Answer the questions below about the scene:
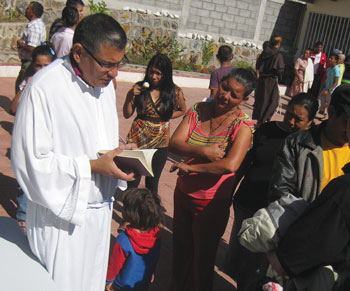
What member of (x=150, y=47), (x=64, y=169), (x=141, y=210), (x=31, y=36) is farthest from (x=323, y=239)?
(x=150, y=47)

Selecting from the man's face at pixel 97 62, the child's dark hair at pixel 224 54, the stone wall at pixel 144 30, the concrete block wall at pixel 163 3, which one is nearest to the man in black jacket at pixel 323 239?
the man's face at pixel 97 62

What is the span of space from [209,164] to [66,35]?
380 centimetres

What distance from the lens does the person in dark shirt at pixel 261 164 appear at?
3.86m

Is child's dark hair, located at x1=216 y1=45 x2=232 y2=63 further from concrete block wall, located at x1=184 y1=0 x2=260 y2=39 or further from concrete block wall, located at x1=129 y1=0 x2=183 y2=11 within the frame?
concrete block wall, located at x1=184 y1=0 x2=260 y2=39

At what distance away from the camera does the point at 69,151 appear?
2656 millimetres

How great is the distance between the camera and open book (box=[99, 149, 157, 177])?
2775 mm

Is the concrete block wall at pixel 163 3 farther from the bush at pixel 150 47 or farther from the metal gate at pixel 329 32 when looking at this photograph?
the metal gate at pixel 329 32

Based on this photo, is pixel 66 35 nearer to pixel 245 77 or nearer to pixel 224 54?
pixel 224 54

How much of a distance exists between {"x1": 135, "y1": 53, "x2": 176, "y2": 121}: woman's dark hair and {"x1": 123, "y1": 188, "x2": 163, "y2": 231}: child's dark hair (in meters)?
1.58

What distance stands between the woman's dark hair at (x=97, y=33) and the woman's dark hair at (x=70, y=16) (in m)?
4.09

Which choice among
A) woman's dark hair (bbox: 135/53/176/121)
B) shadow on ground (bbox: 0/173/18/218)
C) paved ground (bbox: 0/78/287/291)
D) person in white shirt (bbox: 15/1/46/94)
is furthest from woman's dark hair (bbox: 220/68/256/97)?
person in white shirt (bbox: 15/1/46/94)

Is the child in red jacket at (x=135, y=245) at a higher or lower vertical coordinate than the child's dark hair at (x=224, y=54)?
lower

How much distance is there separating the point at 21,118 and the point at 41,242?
2.30 feet

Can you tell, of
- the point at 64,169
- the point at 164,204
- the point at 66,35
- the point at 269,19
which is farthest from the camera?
the point at 269,19
